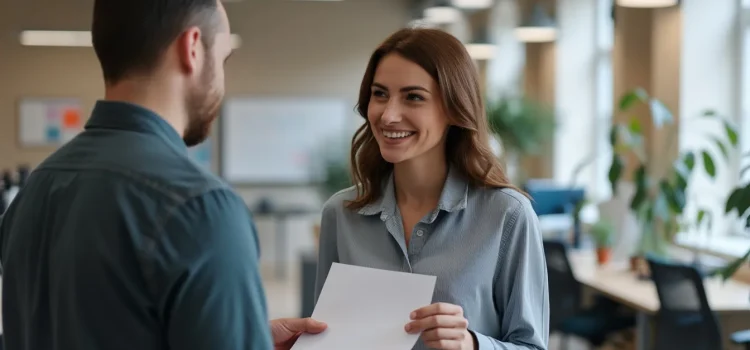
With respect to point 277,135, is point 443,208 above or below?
above

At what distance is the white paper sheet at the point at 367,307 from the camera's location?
1757 mm

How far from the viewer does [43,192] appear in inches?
50.4

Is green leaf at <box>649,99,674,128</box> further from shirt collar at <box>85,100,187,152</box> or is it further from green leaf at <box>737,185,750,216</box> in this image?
shirt collar at <box>85,100,187,152</box>

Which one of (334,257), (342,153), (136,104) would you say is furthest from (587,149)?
(136,104)

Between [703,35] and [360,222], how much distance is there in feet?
18.1

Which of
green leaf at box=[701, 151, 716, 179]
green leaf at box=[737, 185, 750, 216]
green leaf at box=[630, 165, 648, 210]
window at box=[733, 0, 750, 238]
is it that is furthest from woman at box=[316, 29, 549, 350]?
window at box=[733, 0, 750, 238]

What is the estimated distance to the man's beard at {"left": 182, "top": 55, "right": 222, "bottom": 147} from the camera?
130 centimetres

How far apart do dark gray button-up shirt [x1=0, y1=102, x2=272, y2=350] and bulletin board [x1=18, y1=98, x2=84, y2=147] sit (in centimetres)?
1149

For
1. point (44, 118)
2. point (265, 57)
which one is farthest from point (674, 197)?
point (44, 118)

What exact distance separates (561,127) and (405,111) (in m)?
8.39

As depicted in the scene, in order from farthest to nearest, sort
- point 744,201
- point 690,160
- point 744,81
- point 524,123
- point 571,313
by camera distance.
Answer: point 524,123 < point 744,81 < point 571,313 < point 690,160 < point 744,201

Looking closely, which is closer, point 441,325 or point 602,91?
point 441,325

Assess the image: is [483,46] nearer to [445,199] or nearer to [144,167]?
[445,199]

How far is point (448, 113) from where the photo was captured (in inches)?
78.8
